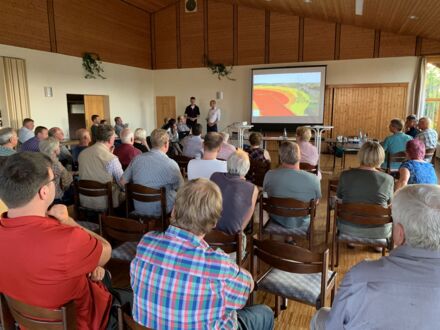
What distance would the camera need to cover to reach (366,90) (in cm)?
1027

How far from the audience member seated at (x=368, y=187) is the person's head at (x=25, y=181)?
7.96ft

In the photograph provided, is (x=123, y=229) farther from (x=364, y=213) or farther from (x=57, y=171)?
(x=364, y=213)

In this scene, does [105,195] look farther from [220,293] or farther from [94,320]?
[220,293]

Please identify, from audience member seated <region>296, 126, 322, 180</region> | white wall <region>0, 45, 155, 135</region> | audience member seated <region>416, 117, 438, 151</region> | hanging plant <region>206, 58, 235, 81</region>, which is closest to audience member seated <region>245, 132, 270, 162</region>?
audience member seated <region>296, 126, 322, 180</region>

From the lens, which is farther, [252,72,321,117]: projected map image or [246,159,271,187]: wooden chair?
[252,72,321,117]: projected map image

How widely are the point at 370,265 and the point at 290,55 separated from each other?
10.6 m

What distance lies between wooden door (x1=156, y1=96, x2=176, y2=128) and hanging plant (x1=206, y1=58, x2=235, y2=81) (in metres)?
1.90

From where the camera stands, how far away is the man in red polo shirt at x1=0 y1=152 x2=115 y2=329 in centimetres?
137

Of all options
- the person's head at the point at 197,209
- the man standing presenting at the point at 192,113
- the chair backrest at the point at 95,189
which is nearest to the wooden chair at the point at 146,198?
the chair backrest at the point at 95,189

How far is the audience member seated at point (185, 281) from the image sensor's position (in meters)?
1.30

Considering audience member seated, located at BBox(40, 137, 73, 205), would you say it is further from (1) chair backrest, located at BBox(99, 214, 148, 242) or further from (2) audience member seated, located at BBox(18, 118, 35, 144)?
(2) audience member seated, located at BBox(18, 118, 35, 144)

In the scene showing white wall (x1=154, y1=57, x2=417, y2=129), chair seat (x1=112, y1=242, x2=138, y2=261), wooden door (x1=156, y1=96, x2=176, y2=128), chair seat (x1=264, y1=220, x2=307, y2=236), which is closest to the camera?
chair seat (x1=112, y1=242, x2=138, y2=261)

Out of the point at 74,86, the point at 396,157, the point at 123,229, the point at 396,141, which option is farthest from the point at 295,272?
the point at 74,86

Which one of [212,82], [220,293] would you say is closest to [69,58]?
[212,82]
